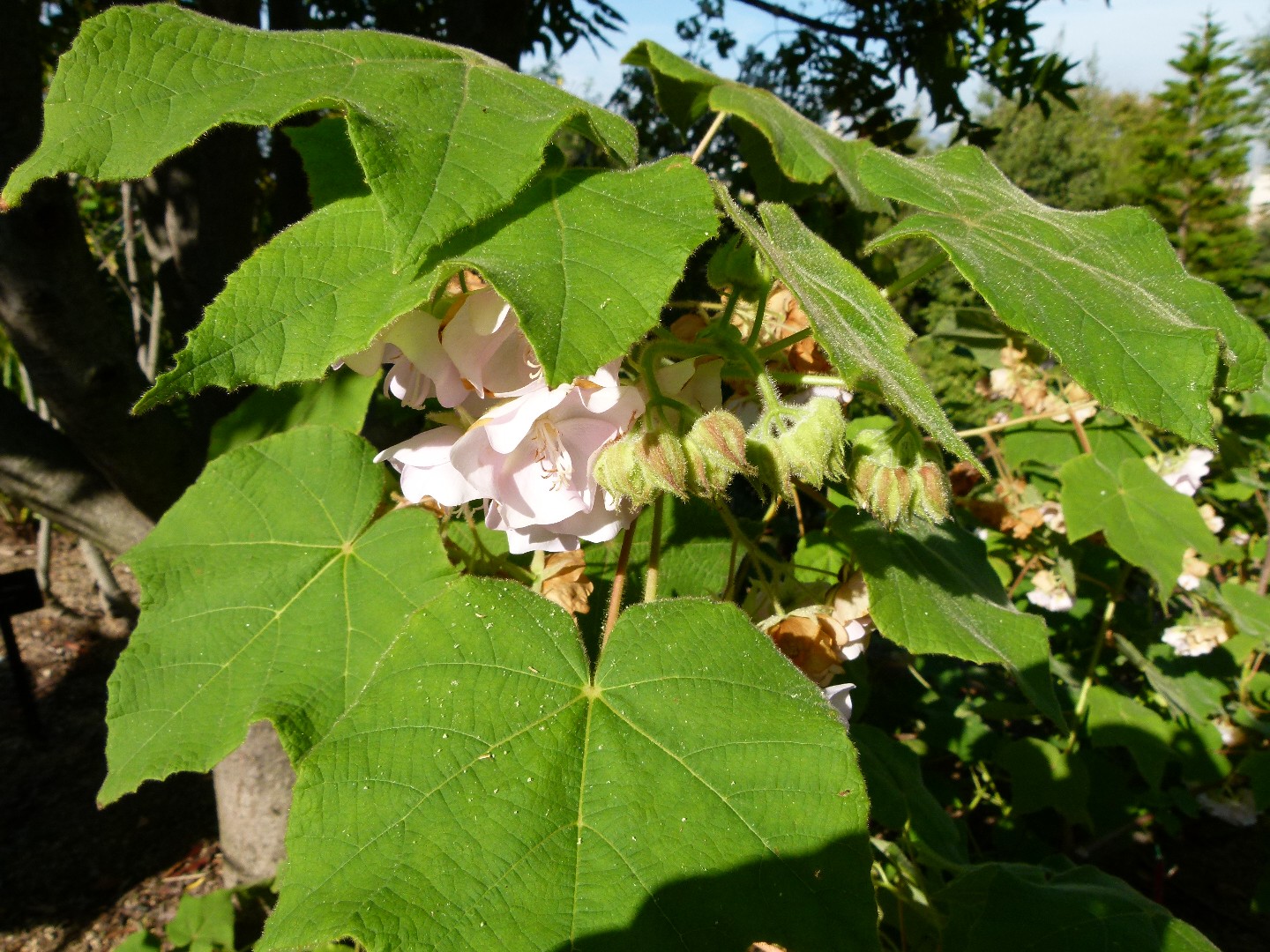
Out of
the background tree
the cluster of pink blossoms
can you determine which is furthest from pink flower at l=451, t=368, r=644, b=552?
the background tree

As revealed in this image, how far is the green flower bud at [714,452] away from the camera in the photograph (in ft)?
2.41

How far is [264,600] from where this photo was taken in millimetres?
1067

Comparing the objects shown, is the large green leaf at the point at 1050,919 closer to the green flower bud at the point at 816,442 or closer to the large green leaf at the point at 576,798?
the large green leaf at the point at 576,798

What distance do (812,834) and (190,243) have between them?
2.31 meters

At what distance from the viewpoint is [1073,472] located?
6.91ft

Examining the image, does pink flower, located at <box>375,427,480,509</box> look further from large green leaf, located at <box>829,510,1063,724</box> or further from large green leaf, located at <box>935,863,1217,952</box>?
large green leaf, located at <box>935,863,1217,952</box>

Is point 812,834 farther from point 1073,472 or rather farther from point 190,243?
point 190,243

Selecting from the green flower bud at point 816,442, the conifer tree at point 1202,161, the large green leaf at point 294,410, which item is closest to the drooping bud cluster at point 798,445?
the green flower bud at point 816,442

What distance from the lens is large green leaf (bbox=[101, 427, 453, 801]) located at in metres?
0.97

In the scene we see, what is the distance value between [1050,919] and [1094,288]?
852mm

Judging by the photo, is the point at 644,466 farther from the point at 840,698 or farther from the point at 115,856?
the point at 115,856

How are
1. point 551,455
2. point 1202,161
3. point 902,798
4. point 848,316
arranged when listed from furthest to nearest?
point 1202,161
point 902,798
point 551,455
point 848,316

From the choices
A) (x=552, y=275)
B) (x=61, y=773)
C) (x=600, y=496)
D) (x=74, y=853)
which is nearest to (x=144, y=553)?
(x=600, y=496)

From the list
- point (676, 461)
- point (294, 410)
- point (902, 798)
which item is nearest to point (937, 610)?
point (676, 461)
